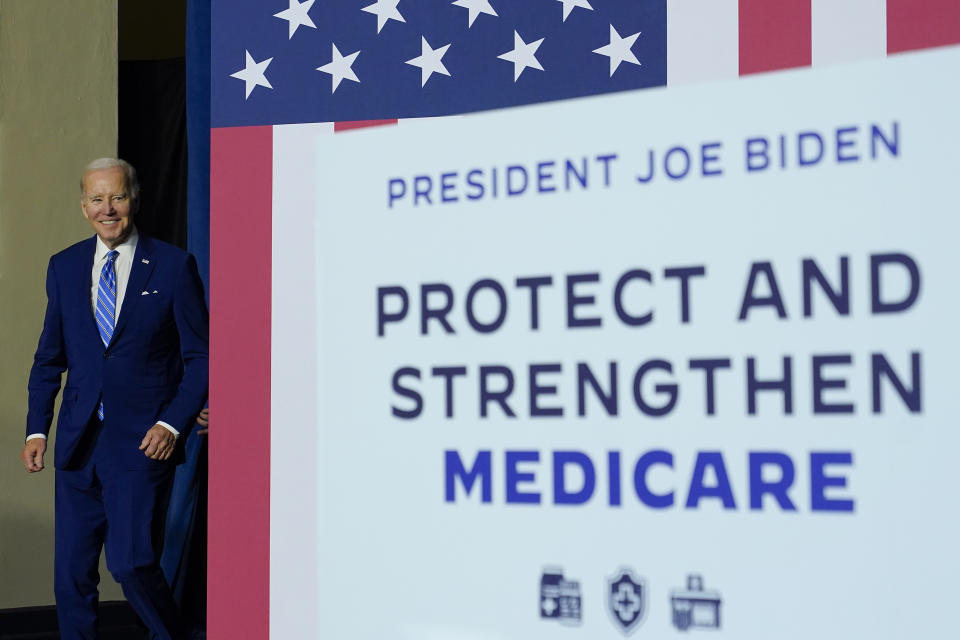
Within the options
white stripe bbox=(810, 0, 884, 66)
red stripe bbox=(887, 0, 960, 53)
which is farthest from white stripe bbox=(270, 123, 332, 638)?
red stripe bbox=(887, 0, 960, 53)

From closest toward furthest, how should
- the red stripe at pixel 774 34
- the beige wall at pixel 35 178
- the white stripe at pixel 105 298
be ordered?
the red stripe at pixel 774 34, the white stripe at pixel 105 298, the beige wall at pixel 35 178

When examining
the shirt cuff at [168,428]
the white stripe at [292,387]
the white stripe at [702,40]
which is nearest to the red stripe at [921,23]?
the white stripe at [702,40]

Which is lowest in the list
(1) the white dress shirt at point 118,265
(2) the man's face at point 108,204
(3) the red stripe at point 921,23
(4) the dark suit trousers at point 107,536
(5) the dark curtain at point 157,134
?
(4) the dark suit trousers at point 107,536

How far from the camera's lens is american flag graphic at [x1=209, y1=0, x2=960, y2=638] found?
229 cm

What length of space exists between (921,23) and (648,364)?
1.69 meters

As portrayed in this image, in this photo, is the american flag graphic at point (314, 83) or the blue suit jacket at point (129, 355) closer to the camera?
the american flag graphic at point (314, 83)

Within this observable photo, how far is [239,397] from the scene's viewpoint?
8.31 feet

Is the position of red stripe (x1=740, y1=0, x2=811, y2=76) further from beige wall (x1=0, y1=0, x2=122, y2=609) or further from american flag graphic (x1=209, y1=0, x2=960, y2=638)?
beige wall (x1=0, y1=0, x2=122, y2=609)

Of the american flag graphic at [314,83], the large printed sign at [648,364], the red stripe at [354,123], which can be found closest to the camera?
the large printed sign at [648,364]

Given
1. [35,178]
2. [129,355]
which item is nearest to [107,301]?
[129,355]

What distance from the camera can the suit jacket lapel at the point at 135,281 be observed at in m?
2.81

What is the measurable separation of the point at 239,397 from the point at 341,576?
1.90 m

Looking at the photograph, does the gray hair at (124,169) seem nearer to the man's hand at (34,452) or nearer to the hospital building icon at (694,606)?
the man's hand at (34,452)

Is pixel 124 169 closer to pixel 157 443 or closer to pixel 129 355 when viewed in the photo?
pixel 129 355
